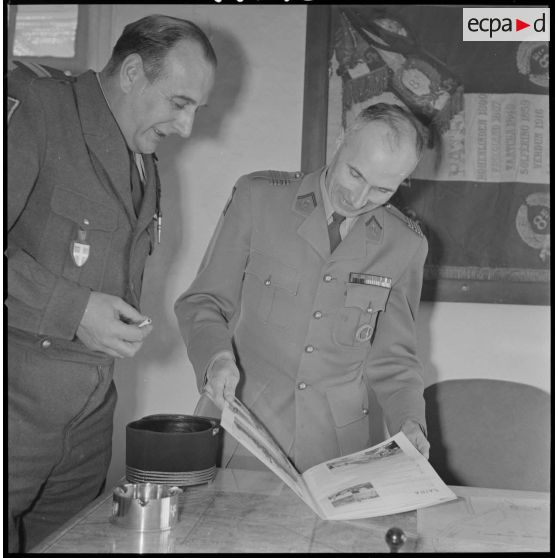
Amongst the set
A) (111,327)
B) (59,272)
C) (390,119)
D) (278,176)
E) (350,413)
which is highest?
(390,119)

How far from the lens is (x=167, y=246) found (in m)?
1.79

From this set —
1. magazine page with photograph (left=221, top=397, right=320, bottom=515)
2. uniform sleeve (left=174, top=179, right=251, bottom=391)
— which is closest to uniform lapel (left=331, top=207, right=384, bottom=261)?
uniform sleeve (left=174, top=179, right=251, bottom=391)

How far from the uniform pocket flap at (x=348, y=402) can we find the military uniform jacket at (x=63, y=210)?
0.52 metres

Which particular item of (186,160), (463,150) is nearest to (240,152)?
(186,160)

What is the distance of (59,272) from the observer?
133 centimetres

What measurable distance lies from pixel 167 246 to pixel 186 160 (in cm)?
24

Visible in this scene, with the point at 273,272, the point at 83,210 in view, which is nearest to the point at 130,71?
the point at 83,210

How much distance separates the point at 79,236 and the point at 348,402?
73 centimetres

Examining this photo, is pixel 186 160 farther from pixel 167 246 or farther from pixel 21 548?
pixel 21 548

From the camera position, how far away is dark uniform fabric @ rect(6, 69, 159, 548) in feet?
4.16

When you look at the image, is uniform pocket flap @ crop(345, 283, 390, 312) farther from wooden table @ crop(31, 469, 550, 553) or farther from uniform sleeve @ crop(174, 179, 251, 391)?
wooden table @ crop(31, 469, 550, 553)

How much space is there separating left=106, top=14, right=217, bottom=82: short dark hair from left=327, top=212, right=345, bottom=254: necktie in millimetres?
487

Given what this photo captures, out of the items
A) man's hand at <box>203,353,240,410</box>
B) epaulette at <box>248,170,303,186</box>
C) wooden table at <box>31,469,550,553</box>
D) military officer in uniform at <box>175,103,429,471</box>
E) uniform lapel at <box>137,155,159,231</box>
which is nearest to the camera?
wooden table at <box>31,469,550,553</box>

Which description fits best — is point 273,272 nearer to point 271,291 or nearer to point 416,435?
point 271,291
